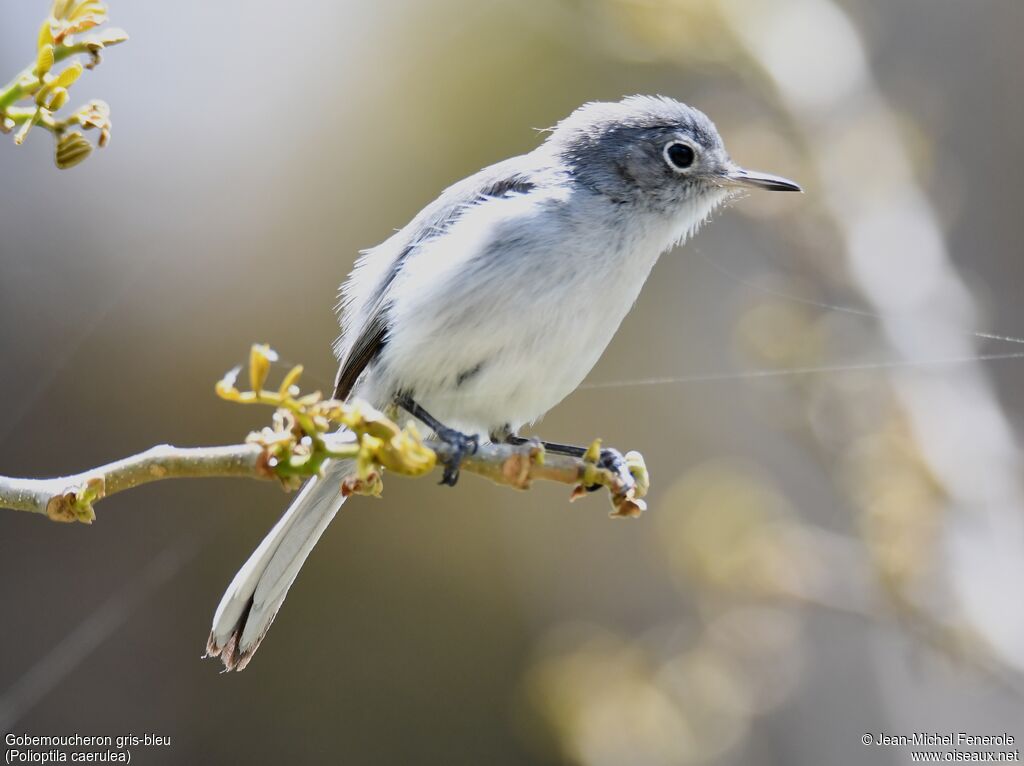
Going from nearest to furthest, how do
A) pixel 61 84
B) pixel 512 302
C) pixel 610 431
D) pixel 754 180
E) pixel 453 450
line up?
pixel 61 84 < pixel 453 450 < pixel 512 302 < pixel 754 180 < pixel 610 431

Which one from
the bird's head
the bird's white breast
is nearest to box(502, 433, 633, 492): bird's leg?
the bird's white breast

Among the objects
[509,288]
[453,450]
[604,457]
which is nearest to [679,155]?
[509,288]

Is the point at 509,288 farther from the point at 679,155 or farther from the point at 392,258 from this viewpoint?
the point at 679,155

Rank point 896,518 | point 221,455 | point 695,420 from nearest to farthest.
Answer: point 221,455 < point 896,518 < point 695,420

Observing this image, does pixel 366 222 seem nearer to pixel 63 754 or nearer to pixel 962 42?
pixel 63 754

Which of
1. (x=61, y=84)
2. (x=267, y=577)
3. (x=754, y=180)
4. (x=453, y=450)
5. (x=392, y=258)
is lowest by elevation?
(x=267, y=577)

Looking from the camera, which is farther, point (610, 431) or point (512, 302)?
point (610, 431)

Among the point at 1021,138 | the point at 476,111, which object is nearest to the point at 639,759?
the point at 476,111
